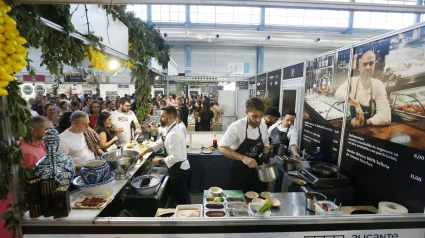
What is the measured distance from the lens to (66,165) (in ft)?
5.79

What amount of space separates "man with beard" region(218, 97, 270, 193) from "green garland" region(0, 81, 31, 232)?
185 centimetres

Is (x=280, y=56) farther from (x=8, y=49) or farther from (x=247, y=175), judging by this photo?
(x=8, y=49)

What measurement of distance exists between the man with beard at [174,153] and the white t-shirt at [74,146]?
71 cm

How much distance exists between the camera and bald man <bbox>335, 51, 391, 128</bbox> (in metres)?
2.23

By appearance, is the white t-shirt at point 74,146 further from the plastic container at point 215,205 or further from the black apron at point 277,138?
the black apron at point 277,138

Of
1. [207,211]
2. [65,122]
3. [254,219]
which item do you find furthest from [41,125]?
[254,219]

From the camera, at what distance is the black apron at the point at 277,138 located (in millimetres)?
3792

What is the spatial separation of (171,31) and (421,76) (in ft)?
25.0

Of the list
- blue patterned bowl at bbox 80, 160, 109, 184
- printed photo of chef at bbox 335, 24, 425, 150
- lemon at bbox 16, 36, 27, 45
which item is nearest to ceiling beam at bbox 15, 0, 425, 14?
printed photo of chef at bbox 335, 24, 425, 150

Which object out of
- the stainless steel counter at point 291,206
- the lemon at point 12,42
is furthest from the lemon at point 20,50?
the stainless steel counter at point 291,206

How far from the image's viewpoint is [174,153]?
2.99 meters

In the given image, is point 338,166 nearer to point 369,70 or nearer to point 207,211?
point 369,70

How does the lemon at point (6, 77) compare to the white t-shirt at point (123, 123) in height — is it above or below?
above

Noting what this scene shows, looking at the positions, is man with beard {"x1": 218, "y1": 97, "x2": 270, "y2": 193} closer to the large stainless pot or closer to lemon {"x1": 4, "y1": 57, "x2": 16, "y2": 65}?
the large stainless pot
